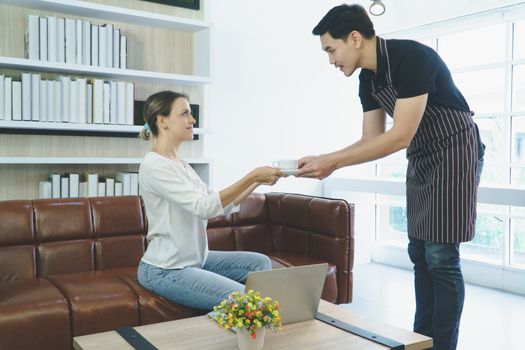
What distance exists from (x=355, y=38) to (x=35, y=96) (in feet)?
7.15

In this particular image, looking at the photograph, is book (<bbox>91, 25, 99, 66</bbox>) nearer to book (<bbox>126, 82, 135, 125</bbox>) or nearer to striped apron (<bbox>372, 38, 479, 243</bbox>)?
book (<bbox>126, 82, 135, 125</bbox>)

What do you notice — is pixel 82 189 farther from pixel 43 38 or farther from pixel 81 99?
pixel 43 38

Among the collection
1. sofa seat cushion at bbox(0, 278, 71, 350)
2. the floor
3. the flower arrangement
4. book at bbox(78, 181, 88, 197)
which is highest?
book at bbox(78, 181, 88, 197)

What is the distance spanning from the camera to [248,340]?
1556 mm

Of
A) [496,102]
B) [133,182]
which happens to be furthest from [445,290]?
[496,102]

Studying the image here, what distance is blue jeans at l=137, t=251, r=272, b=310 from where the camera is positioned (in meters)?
2.17

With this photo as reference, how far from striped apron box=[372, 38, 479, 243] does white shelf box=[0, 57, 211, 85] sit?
213 centimetres

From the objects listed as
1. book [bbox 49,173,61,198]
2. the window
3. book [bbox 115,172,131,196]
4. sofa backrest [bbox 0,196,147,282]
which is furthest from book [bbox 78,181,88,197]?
the window

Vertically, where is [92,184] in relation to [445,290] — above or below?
above

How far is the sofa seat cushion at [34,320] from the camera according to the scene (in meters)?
2.16

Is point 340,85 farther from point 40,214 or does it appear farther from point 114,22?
point 40,214

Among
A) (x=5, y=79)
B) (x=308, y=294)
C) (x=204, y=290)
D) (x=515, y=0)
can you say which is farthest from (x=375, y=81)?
(x=515, y=0)

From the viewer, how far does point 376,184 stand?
502cm

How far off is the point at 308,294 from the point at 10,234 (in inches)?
64.3
